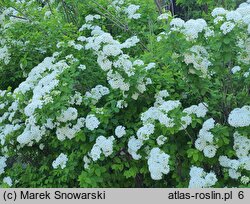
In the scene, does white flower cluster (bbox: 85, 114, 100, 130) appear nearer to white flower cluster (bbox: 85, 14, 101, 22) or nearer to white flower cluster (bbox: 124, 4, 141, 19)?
white flower cluster (bbox: 124, 4, 141, 19)

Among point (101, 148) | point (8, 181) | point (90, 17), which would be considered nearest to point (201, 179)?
point (101, 148)

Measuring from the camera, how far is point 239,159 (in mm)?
3049

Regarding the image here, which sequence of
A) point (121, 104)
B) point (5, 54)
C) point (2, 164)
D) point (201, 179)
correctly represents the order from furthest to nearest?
point (5, 54) → point (2, 164) → point (121, 104) → point (201, 179)

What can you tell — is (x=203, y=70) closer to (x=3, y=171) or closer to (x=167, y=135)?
(x=167, y=135)

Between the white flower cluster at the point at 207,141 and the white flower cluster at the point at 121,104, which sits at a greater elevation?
the white flower cluster at the point at 121,104

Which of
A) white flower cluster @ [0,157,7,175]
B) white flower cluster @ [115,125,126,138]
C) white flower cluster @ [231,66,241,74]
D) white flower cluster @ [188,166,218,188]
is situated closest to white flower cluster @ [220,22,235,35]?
white flower cluster @ [231,66,241,74]

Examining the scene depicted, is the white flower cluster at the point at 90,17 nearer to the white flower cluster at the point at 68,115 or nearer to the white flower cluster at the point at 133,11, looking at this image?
the white flower cluster at the point at 133,11

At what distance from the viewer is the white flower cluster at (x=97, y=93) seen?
3715 millimetres

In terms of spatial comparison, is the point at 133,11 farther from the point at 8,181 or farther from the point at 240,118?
the point at 8,181

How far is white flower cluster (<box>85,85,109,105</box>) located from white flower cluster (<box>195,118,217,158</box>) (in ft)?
3.61

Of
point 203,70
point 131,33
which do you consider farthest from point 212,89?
point 131,33

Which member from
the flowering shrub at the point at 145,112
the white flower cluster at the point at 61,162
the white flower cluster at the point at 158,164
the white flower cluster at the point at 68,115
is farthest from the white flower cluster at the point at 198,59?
the white flower cluster at the point at 61,162

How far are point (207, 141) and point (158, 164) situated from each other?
1.46 feet

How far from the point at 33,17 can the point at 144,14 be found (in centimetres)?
154
